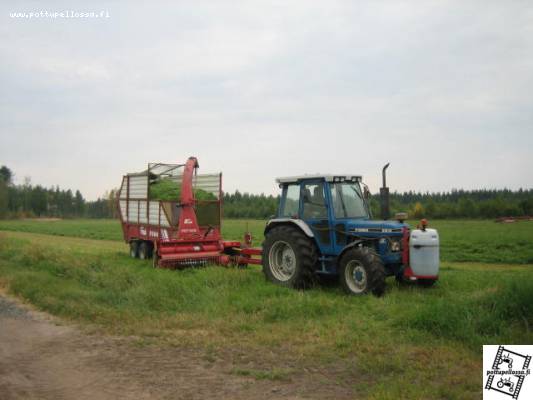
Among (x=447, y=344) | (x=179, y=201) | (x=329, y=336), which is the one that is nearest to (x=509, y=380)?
(x=447, y=344)

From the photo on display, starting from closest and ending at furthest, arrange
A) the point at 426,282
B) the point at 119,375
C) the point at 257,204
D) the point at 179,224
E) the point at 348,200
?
1. the point at 119,375
2. the point at 426,282
3. the point at 348,200
4. the point at 179,224
5. the point at 257,204

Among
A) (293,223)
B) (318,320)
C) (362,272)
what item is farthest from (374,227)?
(318,320)

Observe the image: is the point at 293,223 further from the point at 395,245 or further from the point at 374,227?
the point at 395,245

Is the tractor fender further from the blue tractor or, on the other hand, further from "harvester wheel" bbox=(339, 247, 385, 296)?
"harvester wheel" bbox=(339, 247, 385, 296)

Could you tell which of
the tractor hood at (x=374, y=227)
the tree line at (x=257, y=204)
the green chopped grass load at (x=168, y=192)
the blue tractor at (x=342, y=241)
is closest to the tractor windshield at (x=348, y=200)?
the blue tractor at (x=342, y=241)

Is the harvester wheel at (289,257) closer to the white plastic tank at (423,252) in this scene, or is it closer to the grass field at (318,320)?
the grass field at (318,320)

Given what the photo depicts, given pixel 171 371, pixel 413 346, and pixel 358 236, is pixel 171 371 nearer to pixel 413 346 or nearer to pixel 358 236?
pixel 413 346

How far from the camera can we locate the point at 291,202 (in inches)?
449

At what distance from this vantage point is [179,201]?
15398 mm

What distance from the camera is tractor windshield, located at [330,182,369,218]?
421 inches

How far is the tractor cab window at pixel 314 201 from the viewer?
10750 millimetres

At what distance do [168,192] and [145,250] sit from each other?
1.99 m

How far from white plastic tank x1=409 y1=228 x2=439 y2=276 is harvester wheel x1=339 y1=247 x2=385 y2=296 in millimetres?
688

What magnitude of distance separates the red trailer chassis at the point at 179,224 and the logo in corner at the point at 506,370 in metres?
7.46
